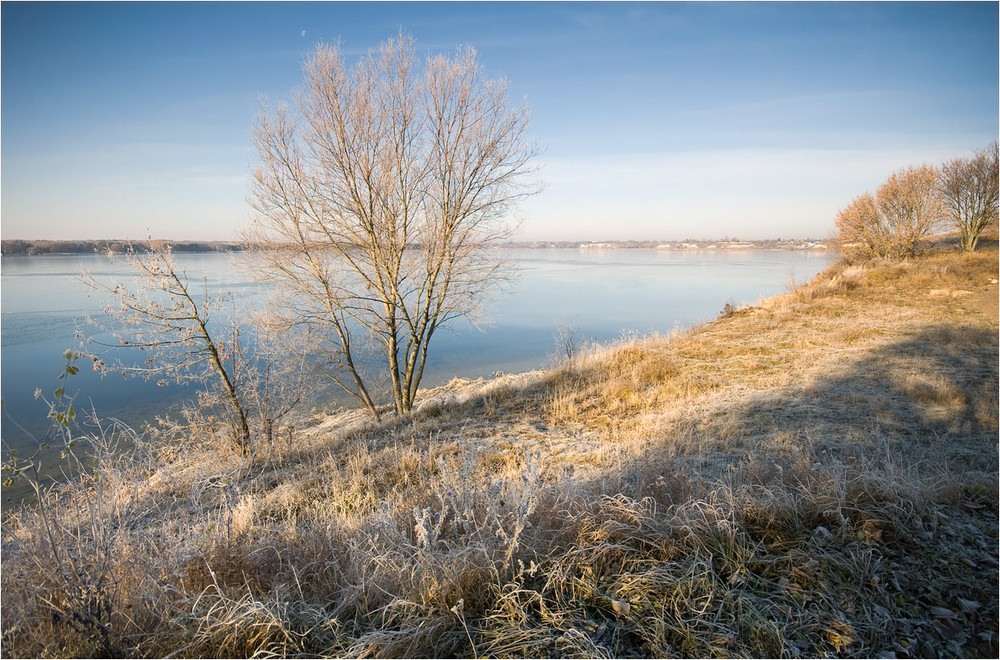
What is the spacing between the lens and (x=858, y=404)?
7195 millimetres

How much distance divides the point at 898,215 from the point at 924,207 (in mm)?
1254

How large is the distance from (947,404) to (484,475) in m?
6.82

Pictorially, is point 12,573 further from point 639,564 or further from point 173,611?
point 639,564

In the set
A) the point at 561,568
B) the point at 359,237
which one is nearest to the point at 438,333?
the point at 359,237

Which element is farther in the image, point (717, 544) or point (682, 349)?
point (682, 349)

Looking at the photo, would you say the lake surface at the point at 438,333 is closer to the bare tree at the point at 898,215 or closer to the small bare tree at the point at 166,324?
the small bare tree at the point at 166,324

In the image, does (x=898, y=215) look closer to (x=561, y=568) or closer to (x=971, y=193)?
(x=971, y=193)

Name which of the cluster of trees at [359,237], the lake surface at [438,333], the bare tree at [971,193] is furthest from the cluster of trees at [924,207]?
the cluster of trees at [359,237]

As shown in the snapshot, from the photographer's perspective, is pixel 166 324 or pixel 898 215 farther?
pixel 898 215

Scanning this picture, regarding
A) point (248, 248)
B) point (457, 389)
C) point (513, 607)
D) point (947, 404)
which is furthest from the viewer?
point (457, 389)

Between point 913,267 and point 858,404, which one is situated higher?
point 913,267

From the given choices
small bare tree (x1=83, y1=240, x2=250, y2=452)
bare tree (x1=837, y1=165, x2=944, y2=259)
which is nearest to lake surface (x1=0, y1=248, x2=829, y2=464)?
small bare tree (x1=83, y1=240, x2=250, y2=452)

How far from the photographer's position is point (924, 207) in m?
27.8

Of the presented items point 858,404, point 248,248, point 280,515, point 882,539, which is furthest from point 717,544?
point 248,248
